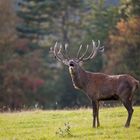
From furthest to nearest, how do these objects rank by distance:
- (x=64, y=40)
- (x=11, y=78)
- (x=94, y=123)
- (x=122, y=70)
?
(x=64, y=40), (x=11, y=78), (x=122, y=70), (x=94, y=123)

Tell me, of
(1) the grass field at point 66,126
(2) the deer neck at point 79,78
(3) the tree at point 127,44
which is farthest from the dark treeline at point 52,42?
(2) the deer neck at point 79,78

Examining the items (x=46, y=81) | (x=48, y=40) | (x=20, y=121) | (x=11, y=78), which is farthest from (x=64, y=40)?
(x=20, y=121)

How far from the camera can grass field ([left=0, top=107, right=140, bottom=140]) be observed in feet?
50.0

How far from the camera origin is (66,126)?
1587 cm

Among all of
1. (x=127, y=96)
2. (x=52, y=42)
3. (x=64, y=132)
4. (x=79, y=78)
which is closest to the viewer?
(x=64, y=132)

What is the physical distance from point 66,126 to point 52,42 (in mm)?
41817

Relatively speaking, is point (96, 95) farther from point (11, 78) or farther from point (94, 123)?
point (11, 78)

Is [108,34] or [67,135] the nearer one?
[67,135]

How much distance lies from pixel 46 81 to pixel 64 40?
228 inches

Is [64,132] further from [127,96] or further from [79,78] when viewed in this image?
[79,78]

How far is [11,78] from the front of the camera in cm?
4872

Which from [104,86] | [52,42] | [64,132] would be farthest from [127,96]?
[52,42]

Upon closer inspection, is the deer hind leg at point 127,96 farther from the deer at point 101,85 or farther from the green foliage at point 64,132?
the green foliage at point 64,132

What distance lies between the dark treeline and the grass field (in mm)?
21546
